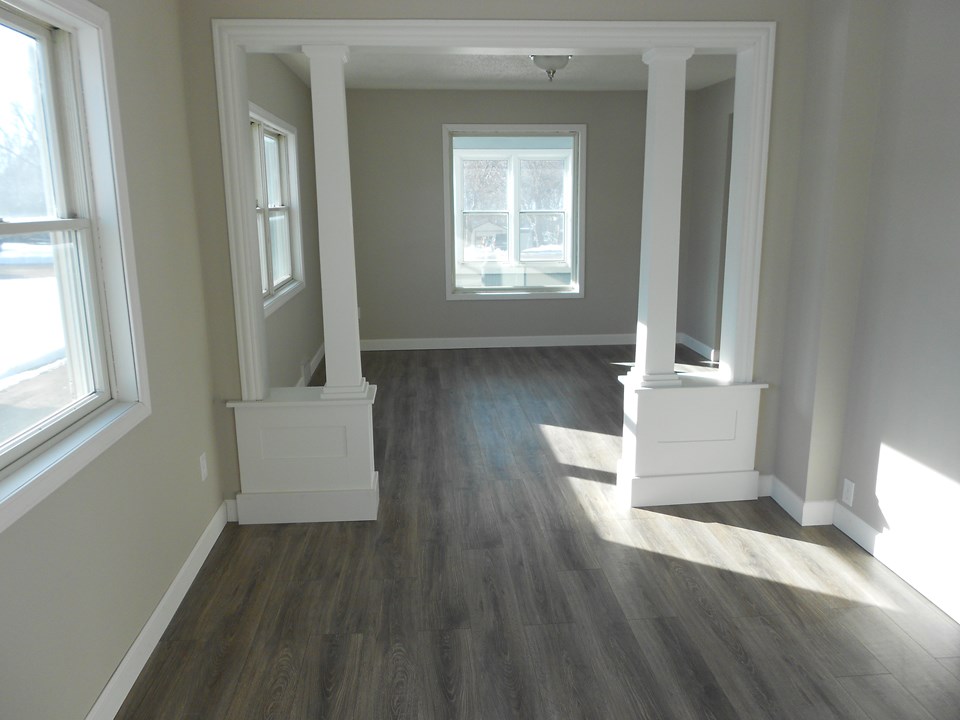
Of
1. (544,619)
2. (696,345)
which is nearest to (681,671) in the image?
(544,619)

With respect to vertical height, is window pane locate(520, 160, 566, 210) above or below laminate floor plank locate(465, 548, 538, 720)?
above

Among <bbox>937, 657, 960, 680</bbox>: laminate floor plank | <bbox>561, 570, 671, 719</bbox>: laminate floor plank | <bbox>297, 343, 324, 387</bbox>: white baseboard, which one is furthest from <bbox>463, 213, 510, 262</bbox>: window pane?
<bbox>937, 657, 960, 680</bbox>: laminate floor plank

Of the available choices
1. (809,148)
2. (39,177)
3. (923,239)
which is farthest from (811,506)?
(39,177)

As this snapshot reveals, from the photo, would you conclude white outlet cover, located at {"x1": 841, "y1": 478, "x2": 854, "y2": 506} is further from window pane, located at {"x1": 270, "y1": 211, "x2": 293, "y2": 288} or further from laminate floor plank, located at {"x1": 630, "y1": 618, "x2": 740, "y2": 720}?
window pane, located at {"x1": 270, "y1": 211, "x2": 293, "y2": 288}

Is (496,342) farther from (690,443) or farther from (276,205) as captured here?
(690,443)

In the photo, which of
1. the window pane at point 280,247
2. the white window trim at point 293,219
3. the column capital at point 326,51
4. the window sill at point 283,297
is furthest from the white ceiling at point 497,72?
the column capital at point 326,51

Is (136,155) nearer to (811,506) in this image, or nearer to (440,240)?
(811,506)

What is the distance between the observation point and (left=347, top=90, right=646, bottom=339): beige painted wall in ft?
23.1

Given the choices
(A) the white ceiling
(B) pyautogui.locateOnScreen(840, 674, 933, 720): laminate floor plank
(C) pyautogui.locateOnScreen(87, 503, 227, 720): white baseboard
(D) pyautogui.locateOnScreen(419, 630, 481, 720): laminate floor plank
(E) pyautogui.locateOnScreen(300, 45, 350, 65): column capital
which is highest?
(A) the white ceiling

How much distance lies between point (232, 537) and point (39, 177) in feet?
6.20

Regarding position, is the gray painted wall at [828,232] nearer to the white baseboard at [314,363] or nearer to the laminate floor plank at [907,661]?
the laminate floor plank at [907,661]

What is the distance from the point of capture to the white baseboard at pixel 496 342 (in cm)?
748

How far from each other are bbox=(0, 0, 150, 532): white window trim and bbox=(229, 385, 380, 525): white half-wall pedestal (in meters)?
0.92

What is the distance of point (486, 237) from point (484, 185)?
517mm
